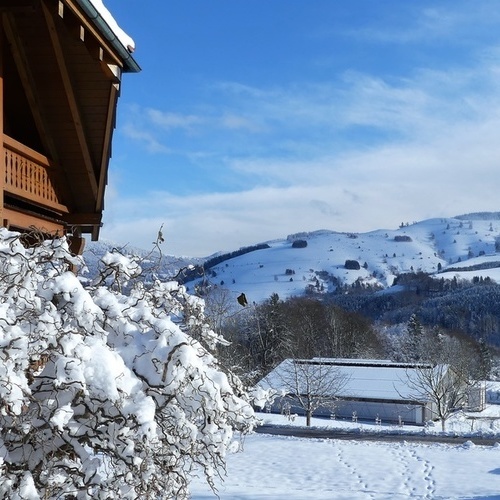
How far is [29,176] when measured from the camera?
879cm

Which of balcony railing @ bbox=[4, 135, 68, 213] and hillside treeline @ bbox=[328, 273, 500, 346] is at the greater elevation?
hillside treeline @ bbox=[328, 273, 500, 346]

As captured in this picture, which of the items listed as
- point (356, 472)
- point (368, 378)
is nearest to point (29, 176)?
point (356, 472)

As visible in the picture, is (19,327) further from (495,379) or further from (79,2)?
(495,379)

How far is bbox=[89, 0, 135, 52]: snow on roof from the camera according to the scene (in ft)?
25.3

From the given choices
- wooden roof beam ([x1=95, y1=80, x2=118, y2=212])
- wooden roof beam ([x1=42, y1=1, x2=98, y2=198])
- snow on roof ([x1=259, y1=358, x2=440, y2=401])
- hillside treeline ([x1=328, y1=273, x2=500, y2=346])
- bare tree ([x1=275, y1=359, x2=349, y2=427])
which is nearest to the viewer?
wooden roof beam ([x1=42, y1=1, x2=98, y2=198])

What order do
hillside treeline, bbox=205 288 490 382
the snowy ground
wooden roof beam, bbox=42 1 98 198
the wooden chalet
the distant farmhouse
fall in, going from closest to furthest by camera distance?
→ 1. the wooden chalet
2. wooden roof beam, bbox=42 1 98 198
3. the snowy ground
4. the distant farmhouse
5. hillside treeline, bbox=205 288 490 382

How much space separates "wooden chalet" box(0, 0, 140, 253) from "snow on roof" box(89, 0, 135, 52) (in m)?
0.04

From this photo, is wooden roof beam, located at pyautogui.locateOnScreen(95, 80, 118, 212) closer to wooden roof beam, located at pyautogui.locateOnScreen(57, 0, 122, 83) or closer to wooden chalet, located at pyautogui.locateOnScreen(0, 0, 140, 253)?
wooden chalet, located at pyautogui.locateOnScreen(0, 0, 140, 253)

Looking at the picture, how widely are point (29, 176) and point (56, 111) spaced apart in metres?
1.22

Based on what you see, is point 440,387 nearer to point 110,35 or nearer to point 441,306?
point 110,35

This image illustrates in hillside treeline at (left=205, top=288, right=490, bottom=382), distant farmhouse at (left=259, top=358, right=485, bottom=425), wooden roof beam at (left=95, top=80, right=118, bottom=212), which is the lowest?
distant farmhouse at (left=259, top=358, right=485, bottom=425)

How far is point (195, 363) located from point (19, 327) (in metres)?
1.11

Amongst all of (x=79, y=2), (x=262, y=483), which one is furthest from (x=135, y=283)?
(x=262, y=483)

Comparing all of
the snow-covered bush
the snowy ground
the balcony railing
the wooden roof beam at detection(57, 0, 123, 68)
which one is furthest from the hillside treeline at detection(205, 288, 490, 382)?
the snow-covered bush
